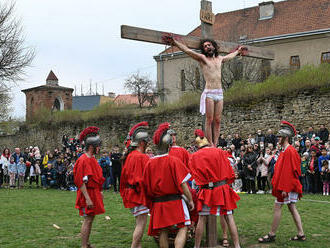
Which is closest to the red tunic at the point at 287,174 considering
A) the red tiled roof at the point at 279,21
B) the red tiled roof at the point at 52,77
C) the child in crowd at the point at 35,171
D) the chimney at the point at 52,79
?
the child in crowd at the point at 35,171

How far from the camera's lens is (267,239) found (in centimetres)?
755

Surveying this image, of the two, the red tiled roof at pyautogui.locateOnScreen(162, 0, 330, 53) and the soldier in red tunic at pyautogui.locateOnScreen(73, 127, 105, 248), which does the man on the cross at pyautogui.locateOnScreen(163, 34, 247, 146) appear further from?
the red tiled roof at pyautogui.locateOnScreen(162, 0, 330, 53)

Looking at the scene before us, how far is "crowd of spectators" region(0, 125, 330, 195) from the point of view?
14.8m

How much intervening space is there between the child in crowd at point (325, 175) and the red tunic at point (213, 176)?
333 inches

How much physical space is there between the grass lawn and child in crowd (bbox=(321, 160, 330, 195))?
0.85 metres

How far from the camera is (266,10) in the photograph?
38.2 meters

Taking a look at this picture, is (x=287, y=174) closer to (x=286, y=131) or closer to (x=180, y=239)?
(x=286, y=131)

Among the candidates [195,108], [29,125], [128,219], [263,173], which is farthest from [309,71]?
[29,125]

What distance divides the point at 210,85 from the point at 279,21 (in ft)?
104

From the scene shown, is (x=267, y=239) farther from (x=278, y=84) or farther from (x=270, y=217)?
(x=278, y=84)

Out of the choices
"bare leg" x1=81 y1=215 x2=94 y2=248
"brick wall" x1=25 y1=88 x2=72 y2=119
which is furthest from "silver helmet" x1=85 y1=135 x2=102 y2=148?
"brick wall" x1=25 y1=88 x2=72 y2=119

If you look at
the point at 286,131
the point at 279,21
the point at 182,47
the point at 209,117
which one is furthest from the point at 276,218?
the point at 279,21

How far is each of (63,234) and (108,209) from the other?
3445mm

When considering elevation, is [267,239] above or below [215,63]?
below
